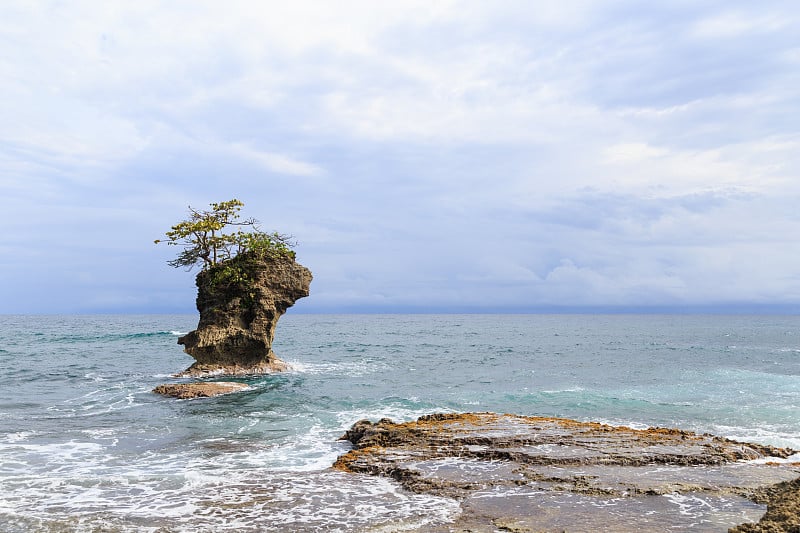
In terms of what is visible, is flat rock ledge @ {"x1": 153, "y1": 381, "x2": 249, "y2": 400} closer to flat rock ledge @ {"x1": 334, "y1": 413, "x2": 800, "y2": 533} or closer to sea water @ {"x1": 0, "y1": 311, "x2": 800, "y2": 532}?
sea water @ {"x1": 0, "y1": 311, "x2": 800, "y2": 532}

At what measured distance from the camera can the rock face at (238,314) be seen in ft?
98.6

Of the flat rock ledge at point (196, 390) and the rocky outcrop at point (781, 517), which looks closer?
the rocky outcrop at point (781, 517)

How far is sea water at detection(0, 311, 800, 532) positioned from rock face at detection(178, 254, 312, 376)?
6.87 feet

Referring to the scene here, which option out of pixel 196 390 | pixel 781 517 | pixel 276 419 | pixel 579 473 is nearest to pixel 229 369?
pixel 196 390

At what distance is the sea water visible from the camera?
10.0m

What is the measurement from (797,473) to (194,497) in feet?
39.6

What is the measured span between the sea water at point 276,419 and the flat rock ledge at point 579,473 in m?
0.84

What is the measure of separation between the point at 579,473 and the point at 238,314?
22.4 m

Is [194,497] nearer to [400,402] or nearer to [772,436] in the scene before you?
[400,402]

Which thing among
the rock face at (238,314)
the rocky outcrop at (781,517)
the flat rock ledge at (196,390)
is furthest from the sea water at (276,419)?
the rocky outcrop at (781,517)

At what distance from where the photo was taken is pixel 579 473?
1177cm

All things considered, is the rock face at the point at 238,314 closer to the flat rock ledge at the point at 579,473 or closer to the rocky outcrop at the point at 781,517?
the flat rock ledge at the point at 579,473

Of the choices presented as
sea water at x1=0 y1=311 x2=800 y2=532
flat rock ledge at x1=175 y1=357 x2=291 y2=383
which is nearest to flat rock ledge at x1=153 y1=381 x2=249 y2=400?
sea water at x1=0 y1=311 x2=800 y2=532

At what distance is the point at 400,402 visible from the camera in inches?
925
